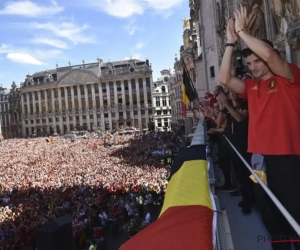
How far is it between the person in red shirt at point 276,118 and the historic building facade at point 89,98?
85754mm

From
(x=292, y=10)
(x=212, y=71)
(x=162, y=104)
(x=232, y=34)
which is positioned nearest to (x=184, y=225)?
(x=232, y=34)

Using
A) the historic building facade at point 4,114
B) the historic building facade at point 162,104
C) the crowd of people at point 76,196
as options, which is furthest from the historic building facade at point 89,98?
the crowd of people at point 76,196

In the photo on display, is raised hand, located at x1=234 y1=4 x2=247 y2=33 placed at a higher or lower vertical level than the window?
lower

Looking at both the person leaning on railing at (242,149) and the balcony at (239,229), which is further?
the person leaning on railing at (242,149)

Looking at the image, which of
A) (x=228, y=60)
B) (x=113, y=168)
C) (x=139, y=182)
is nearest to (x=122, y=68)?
(x=113, y=168)

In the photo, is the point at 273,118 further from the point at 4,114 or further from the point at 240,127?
the point at 4,114

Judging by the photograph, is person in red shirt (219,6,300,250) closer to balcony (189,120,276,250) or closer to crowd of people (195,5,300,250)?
crowd of people (195,5,300,250)

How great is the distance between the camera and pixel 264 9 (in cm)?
883

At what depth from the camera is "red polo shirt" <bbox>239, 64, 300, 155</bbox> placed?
115 inches

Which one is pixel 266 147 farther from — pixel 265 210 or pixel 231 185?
pixel 231 185

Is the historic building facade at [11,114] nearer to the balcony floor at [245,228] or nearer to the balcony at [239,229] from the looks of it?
the balcony floor at [245,228]

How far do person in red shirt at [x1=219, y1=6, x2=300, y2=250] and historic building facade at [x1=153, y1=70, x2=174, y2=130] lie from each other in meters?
87.7

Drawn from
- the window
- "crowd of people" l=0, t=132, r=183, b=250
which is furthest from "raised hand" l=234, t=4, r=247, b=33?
the window

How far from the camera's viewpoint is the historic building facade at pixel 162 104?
3602 inches
